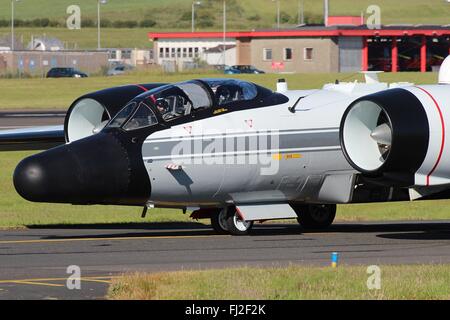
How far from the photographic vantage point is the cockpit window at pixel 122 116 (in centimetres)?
2108

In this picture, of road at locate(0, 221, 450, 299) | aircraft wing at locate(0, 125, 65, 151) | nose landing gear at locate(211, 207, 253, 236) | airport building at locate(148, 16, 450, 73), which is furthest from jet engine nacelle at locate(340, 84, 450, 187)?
airport building at locate(148, 16, 450, 73)

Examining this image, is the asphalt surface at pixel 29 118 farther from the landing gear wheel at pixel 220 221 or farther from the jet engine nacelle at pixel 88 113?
the landing gear wheel at pixel 220 221

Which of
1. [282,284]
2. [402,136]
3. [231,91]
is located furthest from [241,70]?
[282,284]

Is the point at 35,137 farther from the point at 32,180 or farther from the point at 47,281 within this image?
the point at 47,281

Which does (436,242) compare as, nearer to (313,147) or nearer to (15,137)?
(313,147)

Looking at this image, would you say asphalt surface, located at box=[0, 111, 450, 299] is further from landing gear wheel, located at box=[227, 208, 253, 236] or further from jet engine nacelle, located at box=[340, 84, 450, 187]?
jet engine nacelle, located at box=[340, 84, 450, 187]

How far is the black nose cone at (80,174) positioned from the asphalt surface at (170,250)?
2.89ft

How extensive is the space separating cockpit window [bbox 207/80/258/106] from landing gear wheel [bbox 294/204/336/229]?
3.06m

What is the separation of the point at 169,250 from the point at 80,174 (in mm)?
1936

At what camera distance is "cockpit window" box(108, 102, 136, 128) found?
21078 mm

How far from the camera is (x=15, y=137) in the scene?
28047mm

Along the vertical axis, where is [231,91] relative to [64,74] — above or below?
above

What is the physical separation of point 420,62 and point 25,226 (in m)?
75.8

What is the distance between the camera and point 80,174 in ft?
65.3
